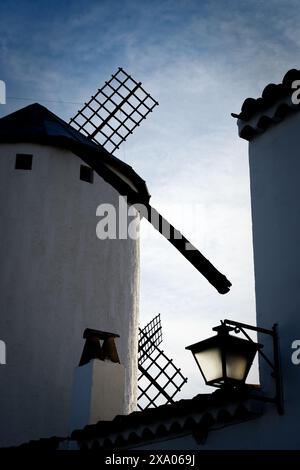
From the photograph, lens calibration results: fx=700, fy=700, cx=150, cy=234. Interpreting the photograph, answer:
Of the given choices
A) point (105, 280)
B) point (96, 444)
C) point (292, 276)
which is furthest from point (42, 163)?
point (292, 276)

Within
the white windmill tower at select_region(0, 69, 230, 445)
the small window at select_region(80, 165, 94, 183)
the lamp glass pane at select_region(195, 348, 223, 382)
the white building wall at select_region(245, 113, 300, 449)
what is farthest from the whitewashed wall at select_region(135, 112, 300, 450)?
the small window at select_region(80, 165, 94, 183)

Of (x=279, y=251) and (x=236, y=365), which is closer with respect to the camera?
(x=236, y=365)

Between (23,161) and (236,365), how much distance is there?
26.0 ft

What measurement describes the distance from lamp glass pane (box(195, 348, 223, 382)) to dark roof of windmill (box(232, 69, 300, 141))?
6.77 ft

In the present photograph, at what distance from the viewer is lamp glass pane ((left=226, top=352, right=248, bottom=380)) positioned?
4566 mm

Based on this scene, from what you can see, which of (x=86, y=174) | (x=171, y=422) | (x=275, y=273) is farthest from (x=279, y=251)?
(x=86, y=174)

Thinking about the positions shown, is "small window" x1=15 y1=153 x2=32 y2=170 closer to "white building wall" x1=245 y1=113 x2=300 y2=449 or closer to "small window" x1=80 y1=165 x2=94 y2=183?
"small window" x1=80 y1=165 x2=94 y2=183

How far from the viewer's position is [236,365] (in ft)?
15.1

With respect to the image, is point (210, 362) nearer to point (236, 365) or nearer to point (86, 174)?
point (236, 365)

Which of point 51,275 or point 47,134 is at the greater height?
point 47,134

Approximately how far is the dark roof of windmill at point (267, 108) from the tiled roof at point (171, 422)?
2216 millimetres

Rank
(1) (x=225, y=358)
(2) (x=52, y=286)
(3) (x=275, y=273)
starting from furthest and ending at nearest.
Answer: (2) (x=52, y=286) → (3) (x=275, y=273) → (1) (x=225, y=358)

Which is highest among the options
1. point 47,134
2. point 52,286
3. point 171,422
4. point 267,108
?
point 47,134

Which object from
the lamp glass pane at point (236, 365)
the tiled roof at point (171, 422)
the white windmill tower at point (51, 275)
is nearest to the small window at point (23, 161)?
the white windmill tower at point (51, 275)
